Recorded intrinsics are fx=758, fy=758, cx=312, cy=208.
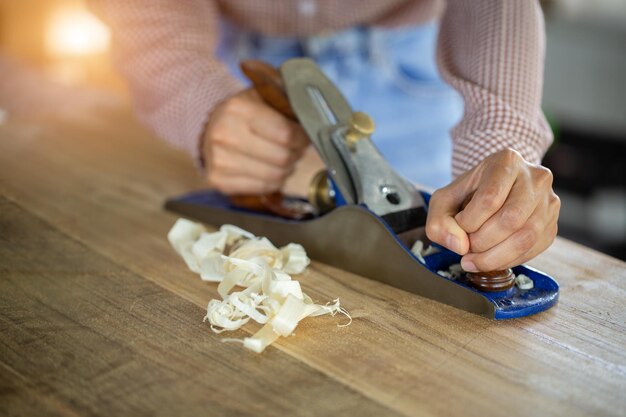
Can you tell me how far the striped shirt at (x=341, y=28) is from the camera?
127 cm

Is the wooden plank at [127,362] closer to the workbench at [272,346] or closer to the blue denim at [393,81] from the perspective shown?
the workbench at [272,346]

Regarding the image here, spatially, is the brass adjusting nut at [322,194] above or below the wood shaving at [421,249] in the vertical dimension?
above

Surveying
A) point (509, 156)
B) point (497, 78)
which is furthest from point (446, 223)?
point (497, 78)

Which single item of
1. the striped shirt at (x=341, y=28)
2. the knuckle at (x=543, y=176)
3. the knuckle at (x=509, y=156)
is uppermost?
the striped shirt at (x=341, y=28)

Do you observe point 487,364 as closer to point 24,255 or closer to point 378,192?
point 378,192

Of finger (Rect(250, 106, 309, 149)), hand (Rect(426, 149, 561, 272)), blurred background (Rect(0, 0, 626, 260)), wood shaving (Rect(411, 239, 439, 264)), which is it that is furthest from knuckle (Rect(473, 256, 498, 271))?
blurred background (Rect(0, 0, 626, 260))

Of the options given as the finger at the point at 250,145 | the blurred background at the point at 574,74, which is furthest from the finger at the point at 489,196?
→ the blurred background at the point at 574,74

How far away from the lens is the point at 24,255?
118cm

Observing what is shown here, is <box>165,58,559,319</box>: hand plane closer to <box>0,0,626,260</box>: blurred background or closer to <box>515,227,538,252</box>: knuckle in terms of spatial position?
<box>515,227,538,252</box>: knuckle

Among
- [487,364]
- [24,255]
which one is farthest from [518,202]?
[24,255]

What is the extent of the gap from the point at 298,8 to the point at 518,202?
92 cm

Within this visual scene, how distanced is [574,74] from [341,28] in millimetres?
2187

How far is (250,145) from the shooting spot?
1.39 meters

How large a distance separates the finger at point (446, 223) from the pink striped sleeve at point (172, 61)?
1.94ft
